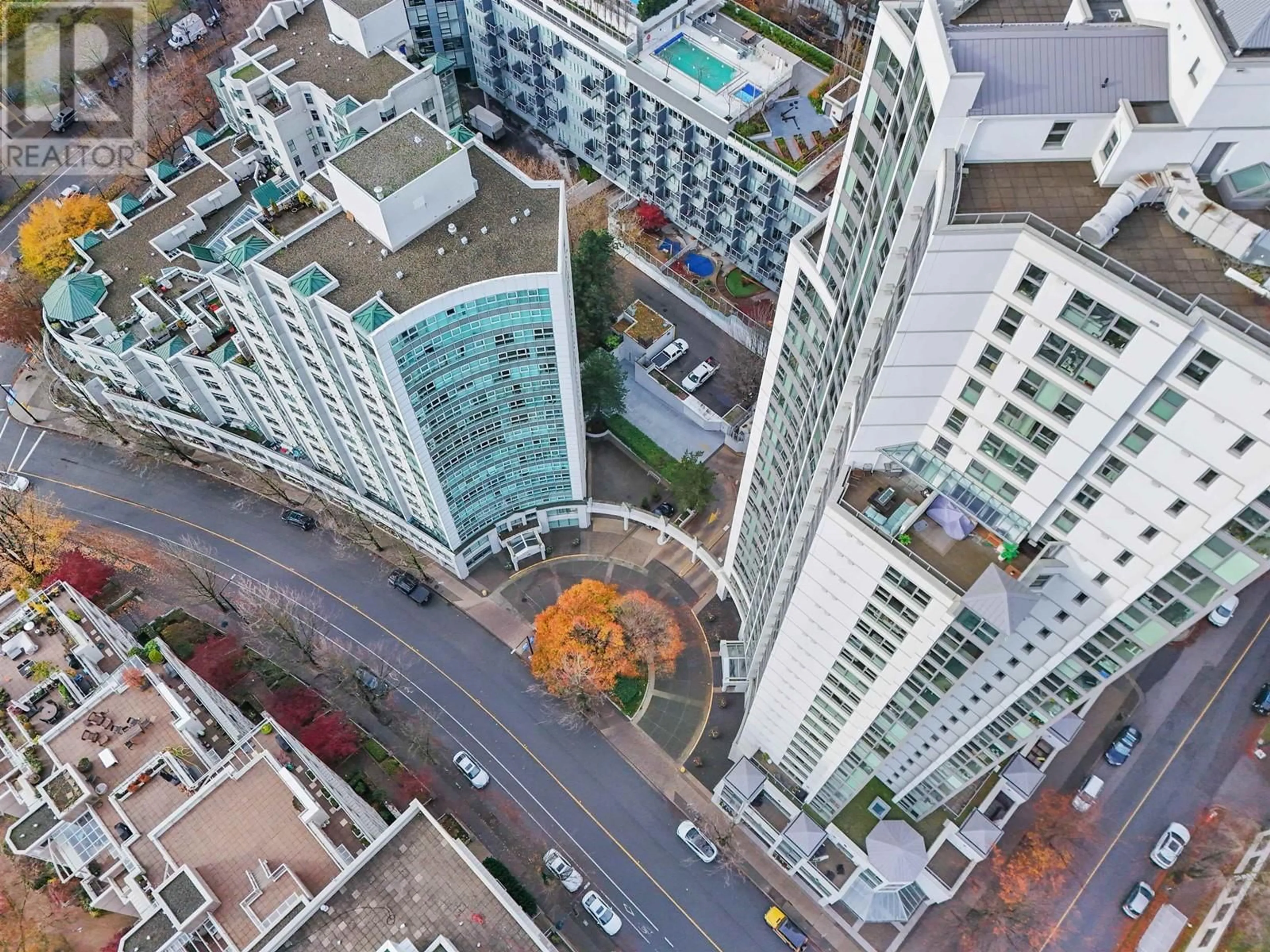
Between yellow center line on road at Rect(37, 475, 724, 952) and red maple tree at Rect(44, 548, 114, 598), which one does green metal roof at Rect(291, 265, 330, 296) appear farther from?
red maple tree at Rect(44, 548, 114, 598)

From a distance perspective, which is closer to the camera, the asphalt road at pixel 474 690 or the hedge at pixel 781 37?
the asphalt road at pixel 474 690

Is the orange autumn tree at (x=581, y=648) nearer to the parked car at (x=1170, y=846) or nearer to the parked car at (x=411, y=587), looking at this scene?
the parked car at (x=411, y=587)

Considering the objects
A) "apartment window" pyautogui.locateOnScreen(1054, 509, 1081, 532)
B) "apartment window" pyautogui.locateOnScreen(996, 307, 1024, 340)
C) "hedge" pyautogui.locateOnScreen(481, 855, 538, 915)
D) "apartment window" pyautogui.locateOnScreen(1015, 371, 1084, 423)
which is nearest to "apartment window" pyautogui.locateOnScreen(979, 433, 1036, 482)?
"apartment window" pyautogui.locateOnScreen(1054, 509, 1081, 532)

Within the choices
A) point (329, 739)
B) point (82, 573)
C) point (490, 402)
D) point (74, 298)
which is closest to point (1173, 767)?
point (490, 402)

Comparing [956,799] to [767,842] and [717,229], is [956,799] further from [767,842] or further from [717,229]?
[717,229]

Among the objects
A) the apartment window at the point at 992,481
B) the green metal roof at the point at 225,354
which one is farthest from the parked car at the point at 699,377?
the apartment window at the point at 992,481

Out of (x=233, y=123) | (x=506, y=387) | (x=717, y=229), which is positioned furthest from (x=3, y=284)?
(x=717, y=229)
